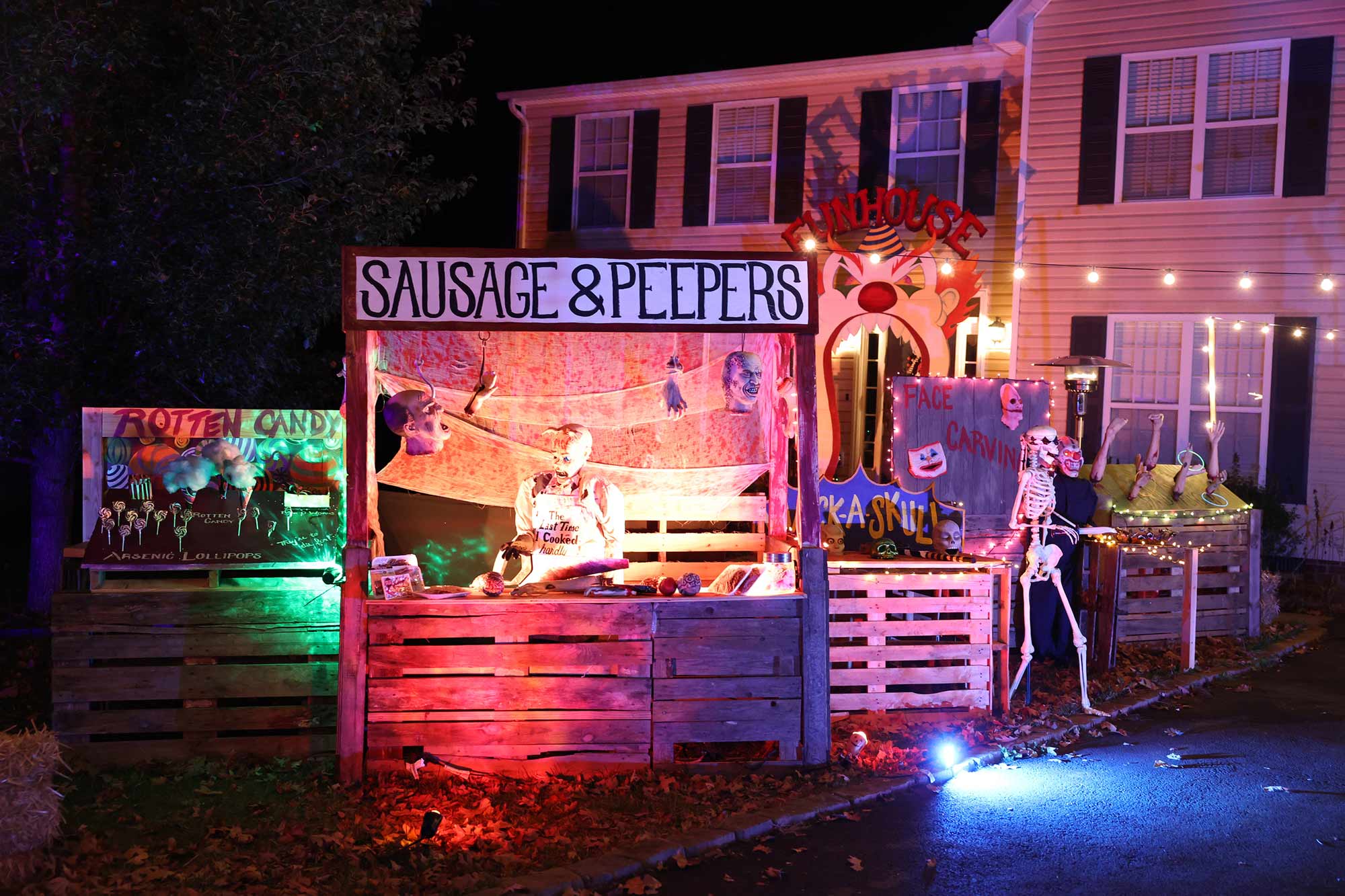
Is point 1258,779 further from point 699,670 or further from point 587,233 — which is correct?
point 587,233

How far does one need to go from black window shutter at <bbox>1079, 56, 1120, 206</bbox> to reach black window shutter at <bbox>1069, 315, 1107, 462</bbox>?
1.52 metres

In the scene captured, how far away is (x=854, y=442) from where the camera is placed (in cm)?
1545

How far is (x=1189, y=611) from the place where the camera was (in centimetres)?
918

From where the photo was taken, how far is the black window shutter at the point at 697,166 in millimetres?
15914

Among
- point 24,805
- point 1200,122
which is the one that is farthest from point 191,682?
point 1200,122

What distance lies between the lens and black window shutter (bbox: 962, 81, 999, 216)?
47.3ft

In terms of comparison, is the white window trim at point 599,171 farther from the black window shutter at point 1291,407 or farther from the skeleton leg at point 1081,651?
the skeleton leg at point 1081,651

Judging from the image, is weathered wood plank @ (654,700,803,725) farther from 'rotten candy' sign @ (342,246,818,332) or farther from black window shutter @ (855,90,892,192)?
black window shutter @ (855,90,892,192)

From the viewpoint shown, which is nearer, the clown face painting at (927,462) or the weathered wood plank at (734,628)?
the weathered wood plank at (734,628)

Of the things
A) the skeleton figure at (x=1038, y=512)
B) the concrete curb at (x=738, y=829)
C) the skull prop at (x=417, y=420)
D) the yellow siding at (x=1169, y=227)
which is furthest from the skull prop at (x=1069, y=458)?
the yellow siding at (x=1169, y=227)

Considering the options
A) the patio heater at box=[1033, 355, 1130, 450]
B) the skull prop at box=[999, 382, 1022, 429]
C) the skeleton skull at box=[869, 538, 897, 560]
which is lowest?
the skeleton skull at box=[869, 538, 897, 560]

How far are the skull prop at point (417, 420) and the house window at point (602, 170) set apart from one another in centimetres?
971

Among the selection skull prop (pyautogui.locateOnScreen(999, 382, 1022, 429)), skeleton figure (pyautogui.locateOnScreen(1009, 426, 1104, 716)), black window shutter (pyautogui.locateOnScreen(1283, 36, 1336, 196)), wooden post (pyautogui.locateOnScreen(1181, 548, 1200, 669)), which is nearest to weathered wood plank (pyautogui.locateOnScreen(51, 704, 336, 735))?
skeleton figure (pyautogui.locateOnScreen(1009, 426, 1104, 716))

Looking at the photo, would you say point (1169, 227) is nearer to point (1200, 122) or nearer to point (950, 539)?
point (1200, 122)
